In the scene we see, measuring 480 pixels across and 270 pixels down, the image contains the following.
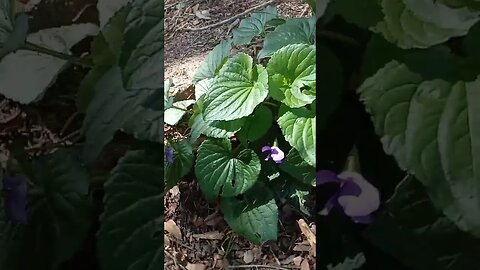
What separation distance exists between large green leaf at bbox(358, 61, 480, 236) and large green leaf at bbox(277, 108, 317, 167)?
0.92 ft

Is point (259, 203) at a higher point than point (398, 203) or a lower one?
lower

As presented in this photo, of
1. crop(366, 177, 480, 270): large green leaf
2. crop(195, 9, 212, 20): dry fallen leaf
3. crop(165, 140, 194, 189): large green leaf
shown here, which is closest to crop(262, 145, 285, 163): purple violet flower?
crop(165, 140, 194, 189): large green leaf

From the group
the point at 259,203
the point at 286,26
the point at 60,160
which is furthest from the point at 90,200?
the point at 286,26

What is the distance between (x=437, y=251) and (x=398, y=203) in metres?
0.07

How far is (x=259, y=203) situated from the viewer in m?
1.10

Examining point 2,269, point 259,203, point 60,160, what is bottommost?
point 259,203

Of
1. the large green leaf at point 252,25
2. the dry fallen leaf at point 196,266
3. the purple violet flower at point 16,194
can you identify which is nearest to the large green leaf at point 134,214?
the purple violet flower at point 16,194

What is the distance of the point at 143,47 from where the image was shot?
0.84 meters

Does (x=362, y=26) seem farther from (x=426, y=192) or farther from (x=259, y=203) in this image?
(x=259, y=203)

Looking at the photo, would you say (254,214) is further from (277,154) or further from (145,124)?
(145,124)

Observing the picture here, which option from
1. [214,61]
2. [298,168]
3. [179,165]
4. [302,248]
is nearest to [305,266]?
[302,248]

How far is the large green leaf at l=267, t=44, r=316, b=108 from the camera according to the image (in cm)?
105

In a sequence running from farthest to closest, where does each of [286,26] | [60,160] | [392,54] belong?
[286,26], [60,160], [392,54]

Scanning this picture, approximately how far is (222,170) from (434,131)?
0.45 meters
